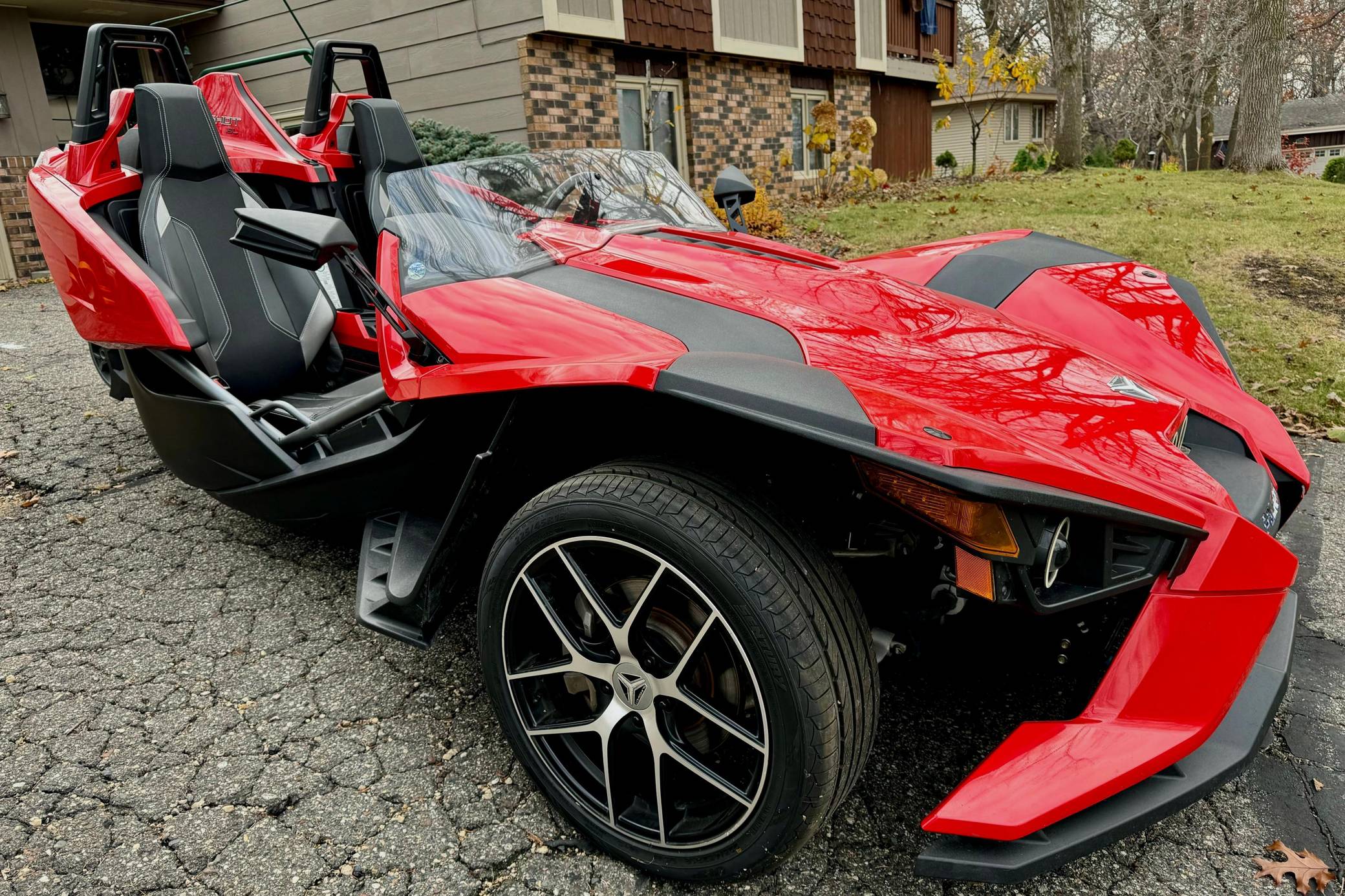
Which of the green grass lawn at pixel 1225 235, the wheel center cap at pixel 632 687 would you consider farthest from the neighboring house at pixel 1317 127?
the wheel center cap at pixel 632 687

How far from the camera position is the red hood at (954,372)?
147 centimetres

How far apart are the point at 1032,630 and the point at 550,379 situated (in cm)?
123

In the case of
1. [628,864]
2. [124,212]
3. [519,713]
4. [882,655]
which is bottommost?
[628,864]

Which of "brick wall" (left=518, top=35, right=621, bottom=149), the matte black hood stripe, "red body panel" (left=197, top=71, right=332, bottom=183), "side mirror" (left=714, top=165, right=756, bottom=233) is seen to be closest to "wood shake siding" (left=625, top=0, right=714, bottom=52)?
"brick wall" (left=518, top=35, right=621, bottom=149)

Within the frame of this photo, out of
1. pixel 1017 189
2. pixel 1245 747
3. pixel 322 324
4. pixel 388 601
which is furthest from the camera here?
pixel 1017 189

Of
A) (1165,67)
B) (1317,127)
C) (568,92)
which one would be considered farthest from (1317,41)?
(568,92)

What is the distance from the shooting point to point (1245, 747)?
1499 millimetres

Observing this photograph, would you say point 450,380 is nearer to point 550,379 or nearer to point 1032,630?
point 550,379

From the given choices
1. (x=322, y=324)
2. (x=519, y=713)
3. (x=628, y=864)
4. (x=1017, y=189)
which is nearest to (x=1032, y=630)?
(x=628, y=864)

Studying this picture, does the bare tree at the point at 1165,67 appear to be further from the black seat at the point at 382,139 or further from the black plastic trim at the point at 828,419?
the black plastic trim at the point at 828,419

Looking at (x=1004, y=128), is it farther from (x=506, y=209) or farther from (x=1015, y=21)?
(x=506, y=209)

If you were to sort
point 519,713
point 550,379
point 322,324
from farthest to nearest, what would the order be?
point 322,324
point 519,713
point 550,379

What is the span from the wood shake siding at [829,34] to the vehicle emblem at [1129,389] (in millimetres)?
11720

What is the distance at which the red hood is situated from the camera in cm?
147
